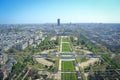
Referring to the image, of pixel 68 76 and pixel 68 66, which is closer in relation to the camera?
pixel 68 76

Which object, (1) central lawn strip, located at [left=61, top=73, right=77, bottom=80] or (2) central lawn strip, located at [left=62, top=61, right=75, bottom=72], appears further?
(2) central lawn strip, located at [left=62, top=61, right=75, bottom=72]

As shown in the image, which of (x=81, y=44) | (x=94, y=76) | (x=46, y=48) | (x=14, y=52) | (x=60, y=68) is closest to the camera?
(x=94, y=76)

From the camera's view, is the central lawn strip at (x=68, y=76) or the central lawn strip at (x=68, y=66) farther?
the central lawn strip at (x=68, y=66)

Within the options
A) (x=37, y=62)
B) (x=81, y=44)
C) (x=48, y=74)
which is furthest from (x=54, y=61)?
(x=81, y=44)

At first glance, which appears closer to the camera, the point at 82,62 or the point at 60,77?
the point at 60,77

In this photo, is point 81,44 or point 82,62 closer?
point 82,62

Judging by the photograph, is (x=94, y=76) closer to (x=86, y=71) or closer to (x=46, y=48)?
(x=86, y=71)

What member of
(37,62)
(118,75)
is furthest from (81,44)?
(118,75)

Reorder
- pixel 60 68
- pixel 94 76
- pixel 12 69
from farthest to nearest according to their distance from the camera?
pixel 60 68 → pixel 12 69 → pixel 94 76

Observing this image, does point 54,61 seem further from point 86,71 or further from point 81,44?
point 81,44
